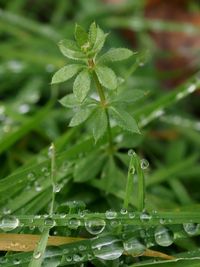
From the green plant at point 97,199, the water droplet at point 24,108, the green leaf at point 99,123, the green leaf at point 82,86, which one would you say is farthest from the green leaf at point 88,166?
the water droplet at point 24,108

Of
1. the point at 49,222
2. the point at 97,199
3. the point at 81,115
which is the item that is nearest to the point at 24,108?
the point at 97,199

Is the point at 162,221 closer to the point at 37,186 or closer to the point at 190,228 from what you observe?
the point at 190,228

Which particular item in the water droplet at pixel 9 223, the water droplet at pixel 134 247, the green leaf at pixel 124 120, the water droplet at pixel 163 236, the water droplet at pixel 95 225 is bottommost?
the water droplet at pixel 134 247

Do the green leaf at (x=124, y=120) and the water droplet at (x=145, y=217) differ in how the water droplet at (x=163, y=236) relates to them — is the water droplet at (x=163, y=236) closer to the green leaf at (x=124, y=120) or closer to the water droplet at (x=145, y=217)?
the water droplet at (x=145, y=217)

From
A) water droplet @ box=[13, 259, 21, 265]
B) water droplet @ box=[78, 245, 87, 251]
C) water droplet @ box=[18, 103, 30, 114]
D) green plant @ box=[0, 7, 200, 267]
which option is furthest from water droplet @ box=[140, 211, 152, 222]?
water droplet @ box=[18, 103, 30, 114]

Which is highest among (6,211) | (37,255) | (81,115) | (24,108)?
(24,108)
